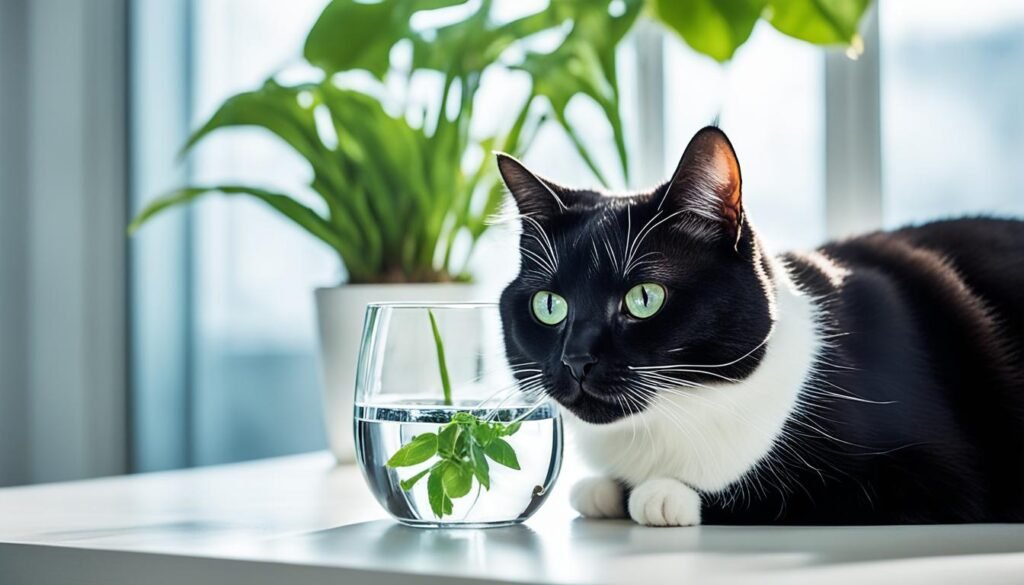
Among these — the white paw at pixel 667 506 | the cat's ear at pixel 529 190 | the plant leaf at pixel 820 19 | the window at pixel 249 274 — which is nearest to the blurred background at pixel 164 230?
the window at pixel 249 274

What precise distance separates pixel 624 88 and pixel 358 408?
2.99 feet

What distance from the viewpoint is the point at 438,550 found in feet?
2.16

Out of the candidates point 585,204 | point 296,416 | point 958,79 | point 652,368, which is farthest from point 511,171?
point 296,416

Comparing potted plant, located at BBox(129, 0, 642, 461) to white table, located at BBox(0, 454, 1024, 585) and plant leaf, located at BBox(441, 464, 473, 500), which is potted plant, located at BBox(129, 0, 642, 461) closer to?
white table, located at BBox(0, 454, 1024, 585)

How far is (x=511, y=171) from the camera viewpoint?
32.8 inches

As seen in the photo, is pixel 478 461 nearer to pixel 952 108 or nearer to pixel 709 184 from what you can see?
pixel 709 184

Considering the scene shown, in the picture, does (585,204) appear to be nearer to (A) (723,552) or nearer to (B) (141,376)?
(A) (723,552)

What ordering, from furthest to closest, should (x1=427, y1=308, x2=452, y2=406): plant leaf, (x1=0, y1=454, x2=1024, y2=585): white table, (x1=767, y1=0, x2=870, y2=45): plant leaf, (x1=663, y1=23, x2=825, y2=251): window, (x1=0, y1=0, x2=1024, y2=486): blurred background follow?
(x1=0, y1=0, x2=1024, y2=486): blurred background → (x1=663, y1=23, x2=825, y2=251): window → (x1=767, y1=0, x2=870, y2=45): plant leaf → (x1=427, y1=308, x2=452, y2=406): plant leaf → (x1=0, y1=454, x2=1024, y2=585): white table

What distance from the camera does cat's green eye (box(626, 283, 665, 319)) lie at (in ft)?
2.43

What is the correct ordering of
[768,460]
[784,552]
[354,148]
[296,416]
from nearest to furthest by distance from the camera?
[784,552] → [768,460] → [354,148] → [296,416]

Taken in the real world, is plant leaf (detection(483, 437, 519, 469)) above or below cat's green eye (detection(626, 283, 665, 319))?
below

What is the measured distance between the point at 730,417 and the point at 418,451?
24 centimetres

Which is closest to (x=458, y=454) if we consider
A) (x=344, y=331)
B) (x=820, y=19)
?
(x=344, y=331)

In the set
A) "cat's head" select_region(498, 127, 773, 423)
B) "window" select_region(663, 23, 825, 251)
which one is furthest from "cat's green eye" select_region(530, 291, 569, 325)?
"window" select_region(663, 23, 825, 251)
